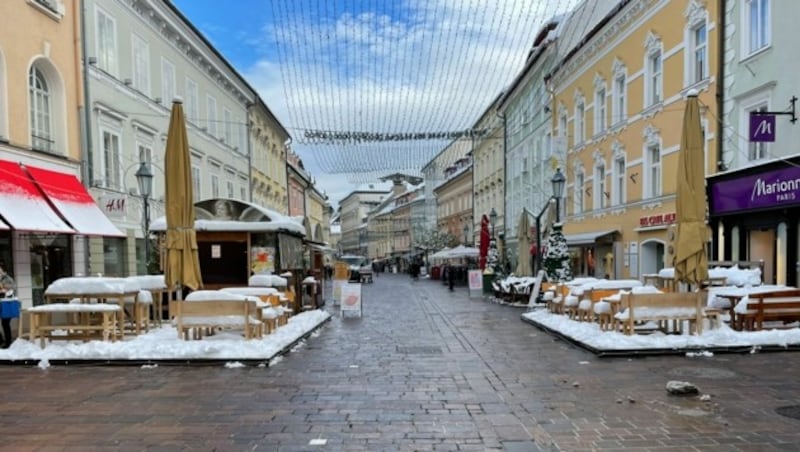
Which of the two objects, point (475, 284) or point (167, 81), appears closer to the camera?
point (167, 81)

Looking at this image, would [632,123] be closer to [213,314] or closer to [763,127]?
[763,127]

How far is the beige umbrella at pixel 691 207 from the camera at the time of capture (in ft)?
30.9

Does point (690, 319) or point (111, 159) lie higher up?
point (111, 159)

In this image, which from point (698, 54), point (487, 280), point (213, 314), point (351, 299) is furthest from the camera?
point (487, 280)

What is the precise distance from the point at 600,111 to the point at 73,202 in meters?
18.6

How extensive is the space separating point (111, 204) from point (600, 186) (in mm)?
17525

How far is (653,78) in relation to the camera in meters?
18.6

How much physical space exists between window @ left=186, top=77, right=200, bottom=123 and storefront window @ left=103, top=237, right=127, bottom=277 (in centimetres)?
800

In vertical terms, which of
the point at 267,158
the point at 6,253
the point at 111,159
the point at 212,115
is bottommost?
the point at 6,253

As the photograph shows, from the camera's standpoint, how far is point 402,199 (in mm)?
88312

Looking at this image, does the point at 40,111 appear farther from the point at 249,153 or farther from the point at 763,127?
the point at 249,153

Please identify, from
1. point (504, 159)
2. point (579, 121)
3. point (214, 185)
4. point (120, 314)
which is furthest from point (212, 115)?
point (504, 159)

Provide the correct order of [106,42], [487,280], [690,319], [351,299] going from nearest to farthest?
[690,319], [351,299], [106,42], [487,280]

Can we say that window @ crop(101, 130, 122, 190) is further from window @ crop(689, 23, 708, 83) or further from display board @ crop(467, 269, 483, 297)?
window @ crop(689, 23, 708, 83)
